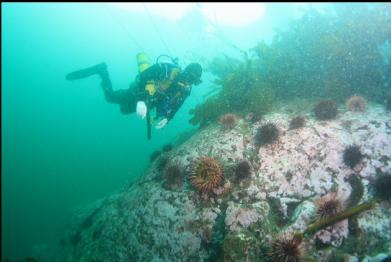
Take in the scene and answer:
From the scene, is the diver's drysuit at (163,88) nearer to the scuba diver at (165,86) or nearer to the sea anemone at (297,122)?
the scuba diver at (165,86)

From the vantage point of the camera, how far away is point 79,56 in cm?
12281

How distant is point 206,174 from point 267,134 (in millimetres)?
2371

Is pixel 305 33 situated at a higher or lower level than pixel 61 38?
lower

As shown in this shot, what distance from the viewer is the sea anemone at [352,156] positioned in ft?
25.0

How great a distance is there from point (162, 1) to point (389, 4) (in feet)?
239

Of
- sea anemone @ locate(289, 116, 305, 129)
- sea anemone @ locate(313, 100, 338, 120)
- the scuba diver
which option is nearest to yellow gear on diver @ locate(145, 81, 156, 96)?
the scuba diver

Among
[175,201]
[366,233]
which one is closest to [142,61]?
[175,201]

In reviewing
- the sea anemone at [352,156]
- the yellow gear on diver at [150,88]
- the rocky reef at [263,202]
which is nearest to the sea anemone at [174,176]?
the rocky reef at [263,202]

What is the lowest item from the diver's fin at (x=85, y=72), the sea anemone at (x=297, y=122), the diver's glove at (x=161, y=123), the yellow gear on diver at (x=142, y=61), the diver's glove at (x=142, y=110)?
the sea anemone at (x=297, y=122)

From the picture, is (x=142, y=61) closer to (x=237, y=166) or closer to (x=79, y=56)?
(x=237, y=166)

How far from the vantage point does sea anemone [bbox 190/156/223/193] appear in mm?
7750

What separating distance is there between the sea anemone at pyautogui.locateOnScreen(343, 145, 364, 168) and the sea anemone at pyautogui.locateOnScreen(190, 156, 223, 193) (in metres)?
3.23

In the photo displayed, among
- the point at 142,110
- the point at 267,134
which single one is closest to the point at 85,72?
the point at 142,110

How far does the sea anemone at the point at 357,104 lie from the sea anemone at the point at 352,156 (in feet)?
6.41
